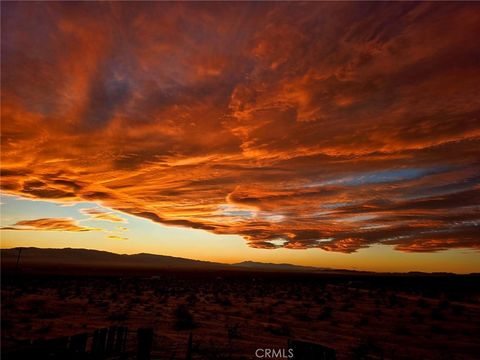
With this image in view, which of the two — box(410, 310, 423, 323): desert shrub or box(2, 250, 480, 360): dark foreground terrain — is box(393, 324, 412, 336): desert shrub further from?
box(410, 310, 423, 323): desert shrub

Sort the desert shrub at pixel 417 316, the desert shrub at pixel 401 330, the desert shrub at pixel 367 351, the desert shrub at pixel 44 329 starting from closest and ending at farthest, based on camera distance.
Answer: the desert shrub at pixel 367 351 → the desert shrub at pixel 44 329 → the desert shrub at pixel 401 330 → the desert shrub at pixel 417 316

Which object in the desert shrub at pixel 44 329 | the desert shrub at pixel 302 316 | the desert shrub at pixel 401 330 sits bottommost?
the desert shrub at pixel 44 329

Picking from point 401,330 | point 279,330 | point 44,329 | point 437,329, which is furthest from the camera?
point 437,329

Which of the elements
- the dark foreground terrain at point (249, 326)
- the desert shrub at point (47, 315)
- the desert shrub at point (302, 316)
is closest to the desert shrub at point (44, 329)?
the dark foreground terrain at point (249, 326)

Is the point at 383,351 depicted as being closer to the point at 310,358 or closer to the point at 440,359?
the point at 440,359

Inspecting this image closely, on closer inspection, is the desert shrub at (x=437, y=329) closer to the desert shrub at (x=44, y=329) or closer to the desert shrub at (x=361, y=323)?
the desert shrub at (x=361, y=323)

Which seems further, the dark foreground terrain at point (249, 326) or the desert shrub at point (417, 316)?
the desert shrub at point (417, 316)

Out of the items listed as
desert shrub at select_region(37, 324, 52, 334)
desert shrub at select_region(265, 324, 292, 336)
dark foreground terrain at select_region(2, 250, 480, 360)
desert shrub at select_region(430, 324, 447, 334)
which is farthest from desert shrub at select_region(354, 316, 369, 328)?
desert shrub at select_region(37, 324, 52, 334)

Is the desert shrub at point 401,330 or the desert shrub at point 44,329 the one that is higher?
the desert shrub at point 401,330

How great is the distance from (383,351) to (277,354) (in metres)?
5.18

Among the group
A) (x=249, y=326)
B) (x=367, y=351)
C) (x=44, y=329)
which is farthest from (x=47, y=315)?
(x=367, y=351)

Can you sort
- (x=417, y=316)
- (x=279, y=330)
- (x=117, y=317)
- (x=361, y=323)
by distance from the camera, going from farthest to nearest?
(x=417, y=316) → (x=361, y=323) → (x=117, y=317) → (x=279, y=330)

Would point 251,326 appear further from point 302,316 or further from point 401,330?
point 401,330

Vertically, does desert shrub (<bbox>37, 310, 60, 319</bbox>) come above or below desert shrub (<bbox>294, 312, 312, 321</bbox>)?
below
